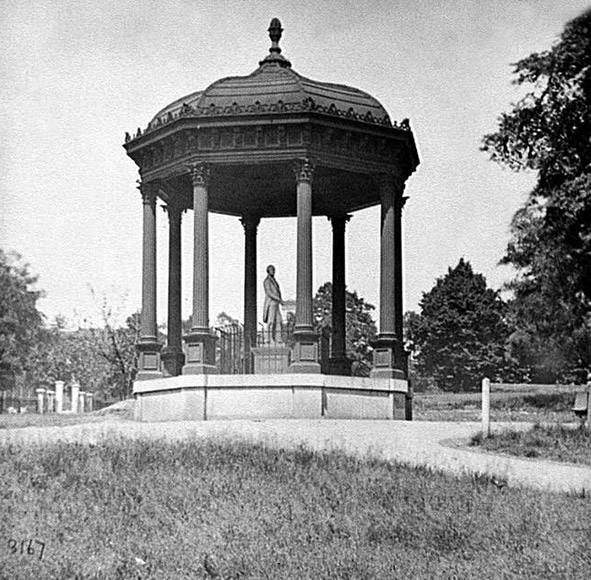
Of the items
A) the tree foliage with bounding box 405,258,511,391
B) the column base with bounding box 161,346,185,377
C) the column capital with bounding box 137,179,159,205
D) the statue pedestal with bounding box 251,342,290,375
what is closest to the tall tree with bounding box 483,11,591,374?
the statue pedestal with bounding box 251,342,290,375

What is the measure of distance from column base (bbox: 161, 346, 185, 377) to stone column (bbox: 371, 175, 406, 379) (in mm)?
5672

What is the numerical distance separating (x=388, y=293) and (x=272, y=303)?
3274 millimetres

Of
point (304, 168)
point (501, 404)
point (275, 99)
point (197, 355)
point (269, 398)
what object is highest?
point (275, 99)

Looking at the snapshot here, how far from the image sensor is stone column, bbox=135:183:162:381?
2681 centimetres

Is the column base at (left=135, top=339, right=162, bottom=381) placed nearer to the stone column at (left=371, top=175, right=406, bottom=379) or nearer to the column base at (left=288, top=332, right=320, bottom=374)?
the column base at (left=288, top=332, right=320, bottom=374)

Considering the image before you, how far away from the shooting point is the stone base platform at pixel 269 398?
2384 cm

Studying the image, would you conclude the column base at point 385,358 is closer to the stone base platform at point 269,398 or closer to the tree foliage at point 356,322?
the stone base platform at point 269,398

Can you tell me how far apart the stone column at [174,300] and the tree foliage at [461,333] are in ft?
73.6

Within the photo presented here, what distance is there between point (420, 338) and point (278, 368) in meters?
26.5

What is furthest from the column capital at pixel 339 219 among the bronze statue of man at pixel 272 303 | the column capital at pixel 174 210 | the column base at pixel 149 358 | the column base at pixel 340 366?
the column base at pixel 149 358

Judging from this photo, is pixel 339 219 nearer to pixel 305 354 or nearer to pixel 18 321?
pixel 305 354

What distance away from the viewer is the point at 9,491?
41.8 ft

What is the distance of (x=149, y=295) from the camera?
27.1 m

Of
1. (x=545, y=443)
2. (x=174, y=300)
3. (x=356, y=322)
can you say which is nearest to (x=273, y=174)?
(x=174, y=300)
